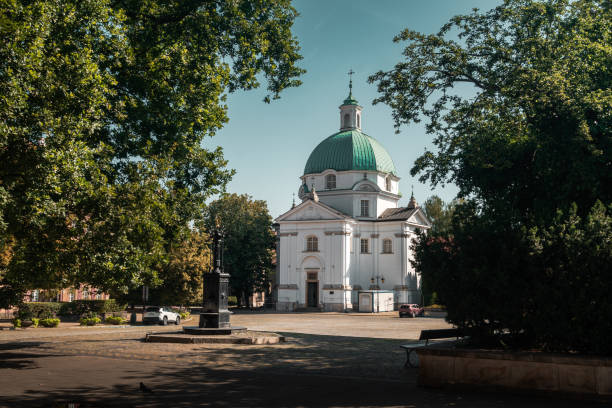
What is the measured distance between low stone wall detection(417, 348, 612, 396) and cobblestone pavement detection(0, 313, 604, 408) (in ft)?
1.40

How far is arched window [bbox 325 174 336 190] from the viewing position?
63.5 m

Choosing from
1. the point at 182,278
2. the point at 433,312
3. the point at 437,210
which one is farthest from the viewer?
the point at 437,210

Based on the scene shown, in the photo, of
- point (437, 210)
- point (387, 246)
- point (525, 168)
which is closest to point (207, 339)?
point (525, 168)

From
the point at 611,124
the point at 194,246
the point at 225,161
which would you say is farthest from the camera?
the point at 194,246

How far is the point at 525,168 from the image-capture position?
16.1 m

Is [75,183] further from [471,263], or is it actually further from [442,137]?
[442,137]

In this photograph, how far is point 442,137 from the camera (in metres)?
19.8

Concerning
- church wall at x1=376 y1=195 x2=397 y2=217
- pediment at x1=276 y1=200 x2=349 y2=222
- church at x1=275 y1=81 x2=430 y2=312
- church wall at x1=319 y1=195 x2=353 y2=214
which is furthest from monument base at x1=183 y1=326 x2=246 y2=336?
church wall at x1=376 y1=195 x2=397 y2=217

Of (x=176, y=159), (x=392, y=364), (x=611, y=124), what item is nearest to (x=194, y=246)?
(x=176, y=159)

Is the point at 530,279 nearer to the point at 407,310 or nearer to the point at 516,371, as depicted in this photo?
the point at 516,371

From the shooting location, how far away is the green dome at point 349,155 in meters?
62.7

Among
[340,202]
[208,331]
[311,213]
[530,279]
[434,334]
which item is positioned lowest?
[208,331]

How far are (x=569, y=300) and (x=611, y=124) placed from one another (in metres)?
5.95

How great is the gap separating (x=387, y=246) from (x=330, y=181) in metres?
9.96
